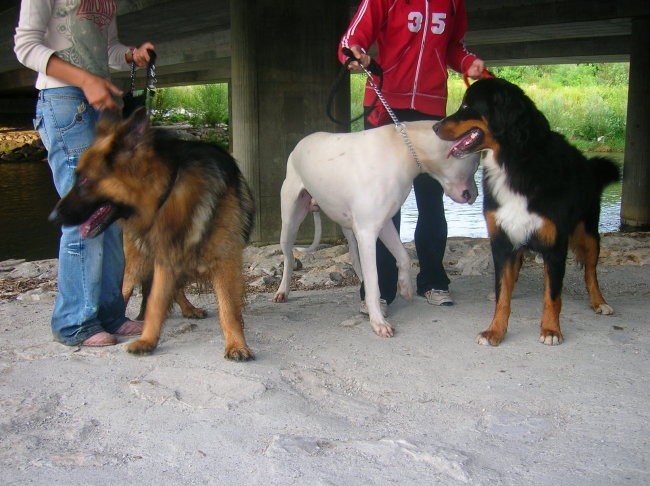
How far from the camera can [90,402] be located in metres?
3.55

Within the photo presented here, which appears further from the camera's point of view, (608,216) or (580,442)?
(608,216)

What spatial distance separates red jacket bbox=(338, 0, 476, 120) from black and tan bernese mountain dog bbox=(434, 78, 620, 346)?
0.70m

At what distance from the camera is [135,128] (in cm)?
363

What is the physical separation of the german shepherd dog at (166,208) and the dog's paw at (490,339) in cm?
139

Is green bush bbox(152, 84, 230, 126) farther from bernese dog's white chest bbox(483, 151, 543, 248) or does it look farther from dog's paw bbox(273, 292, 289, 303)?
bernese dog's white chest bbox(483, 151, 543, 248)

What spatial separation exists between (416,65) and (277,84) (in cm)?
666

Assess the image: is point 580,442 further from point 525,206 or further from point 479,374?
point 525,206

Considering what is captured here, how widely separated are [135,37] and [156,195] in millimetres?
17225

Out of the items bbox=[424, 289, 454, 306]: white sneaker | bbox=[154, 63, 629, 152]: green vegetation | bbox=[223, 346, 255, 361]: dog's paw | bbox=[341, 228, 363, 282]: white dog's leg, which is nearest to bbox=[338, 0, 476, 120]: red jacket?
bbox=[341, 228, 363, 282]: white dog's leg

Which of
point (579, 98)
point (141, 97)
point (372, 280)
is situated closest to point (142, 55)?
point (141, 97)

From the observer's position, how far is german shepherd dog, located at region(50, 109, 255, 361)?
3719 mm

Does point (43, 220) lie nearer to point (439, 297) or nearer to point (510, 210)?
point (439, 297)

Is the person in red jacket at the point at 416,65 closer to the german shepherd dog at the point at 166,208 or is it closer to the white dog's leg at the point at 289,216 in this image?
the white dog's leg at the point at 289,216

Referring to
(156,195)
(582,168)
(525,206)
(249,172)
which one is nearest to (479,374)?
(525,206)
